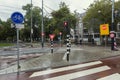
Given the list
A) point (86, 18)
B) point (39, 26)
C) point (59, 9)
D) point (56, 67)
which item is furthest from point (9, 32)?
point (56, 67)

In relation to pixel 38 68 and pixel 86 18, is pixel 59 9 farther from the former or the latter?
pixel 38 68

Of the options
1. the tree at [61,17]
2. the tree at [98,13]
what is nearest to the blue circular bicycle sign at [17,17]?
the tree at [98,13]

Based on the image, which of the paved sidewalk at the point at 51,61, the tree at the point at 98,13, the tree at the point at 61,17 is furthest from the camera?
the tree at the point at 61,17

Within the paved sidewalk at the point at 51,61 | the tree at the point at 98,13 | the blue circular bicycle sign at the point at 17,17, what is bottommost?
the paved sidewalk at the point at 51,61

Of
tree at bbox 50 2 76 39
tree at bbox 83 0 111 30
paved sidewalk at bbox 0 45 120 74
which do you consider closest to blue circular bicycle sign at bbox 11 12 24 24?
paved sidewalk at bbox 0 45 120 74

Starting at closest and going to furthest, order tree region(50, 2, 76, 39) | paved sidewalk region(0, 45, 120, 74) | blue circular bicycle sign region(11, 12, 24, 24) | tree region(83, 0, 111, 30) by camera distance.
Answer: blue circular bicycle sign region(11, 12, 24, 24), paved sidewalk region(0, 45, 120, 74), tree region(83, 0, 111, 30), tree region(50, 2, 76, 39)

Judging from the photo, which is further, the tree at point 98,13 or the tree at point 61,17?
the tree at point 61,17

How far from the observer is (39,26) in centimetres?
8056

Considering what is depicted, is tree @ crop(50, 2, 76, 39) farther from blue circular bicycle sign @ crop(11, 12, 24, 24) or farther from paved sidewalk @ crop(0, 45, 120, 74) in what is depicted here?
blue circular bicycle sign @ crop(11, 12, 24, 24)

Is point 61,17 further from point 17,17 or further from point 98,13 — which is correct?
point 17,17

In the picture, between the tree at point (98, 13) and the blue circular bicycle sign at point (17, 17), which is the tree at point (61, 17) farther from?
the blue circular bicycle sign at point (17, 17)

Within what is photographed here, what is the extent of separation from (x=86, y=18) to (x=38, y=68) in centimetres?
4039

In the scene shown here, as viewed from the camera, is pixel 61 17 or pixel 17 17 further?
pixel 61 17

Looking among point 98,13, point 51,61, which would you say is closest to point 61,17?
point 98,13
